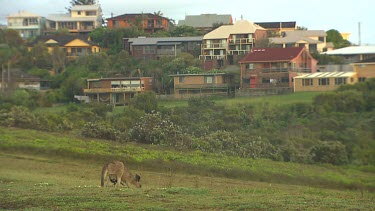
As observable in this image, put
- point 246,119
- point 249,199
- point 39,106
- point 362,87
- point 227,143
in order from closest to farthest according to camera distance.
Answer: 1. point 249,199
2. point 227,143
3. point 246,119
4. point 362,87
5. point 39,106

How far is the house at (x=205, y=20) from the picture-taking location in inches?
3147

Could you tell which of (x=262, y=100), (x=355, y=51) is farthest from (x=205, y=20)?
(x=262, y=100)

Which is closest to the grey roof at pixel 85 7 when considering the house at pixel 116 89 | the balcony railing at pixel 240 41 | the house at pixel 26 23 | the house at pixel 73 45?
the house at pixel 26 23

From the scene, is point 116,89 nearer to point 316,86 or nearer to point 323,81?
point 316,86

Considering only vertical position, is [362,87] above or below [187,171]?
above

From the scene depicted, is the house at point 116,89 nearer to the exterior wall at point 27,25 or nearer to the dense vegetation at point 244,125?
the dense vegetation at point 244,125

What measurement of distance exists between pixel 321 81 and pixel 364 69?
517cm

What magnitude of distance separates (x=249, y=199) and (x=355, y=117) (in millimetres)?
32860

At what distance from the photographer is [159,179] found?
2695cm

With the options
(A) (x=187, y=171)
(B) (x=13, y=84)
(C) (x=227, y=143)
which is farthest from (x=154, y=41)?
(A) (x=187, y=171)

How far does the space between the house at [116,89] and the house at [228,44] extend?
6.81 m

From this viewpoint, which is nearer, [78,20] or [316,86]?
[316,86]

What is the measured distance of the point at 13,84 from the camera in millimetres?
60906

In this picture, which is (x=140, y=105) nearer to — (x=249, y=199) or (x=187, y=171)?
(x=187, y=171)
